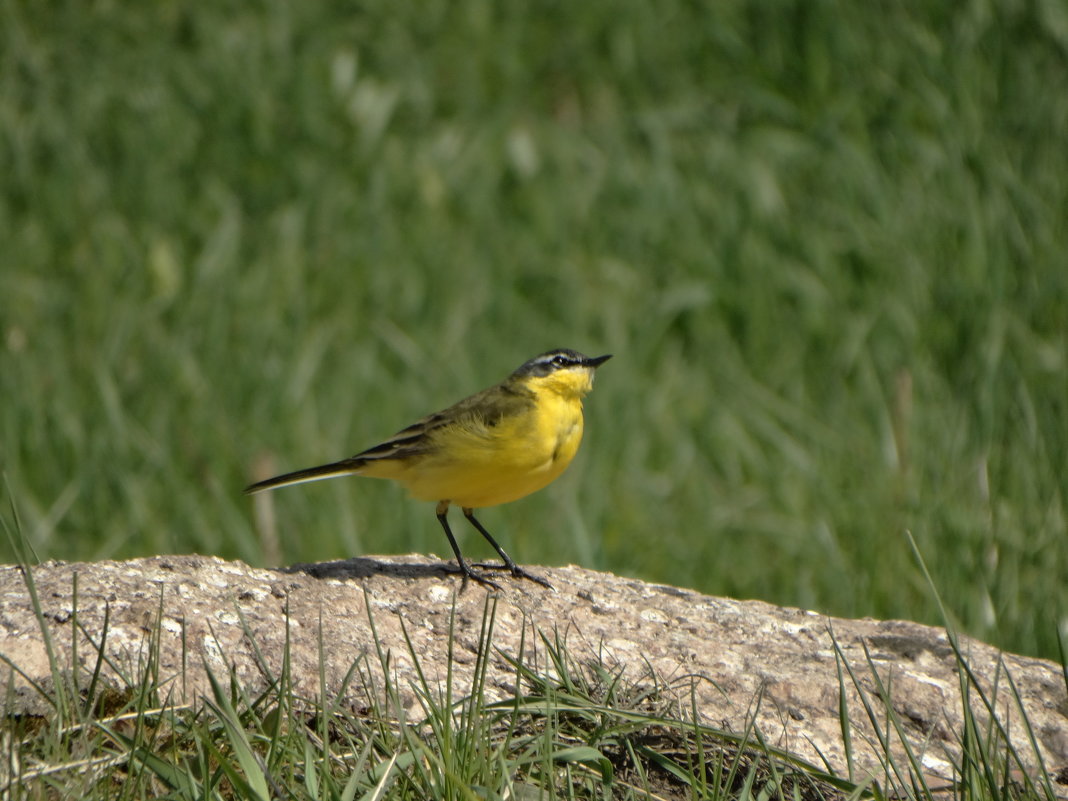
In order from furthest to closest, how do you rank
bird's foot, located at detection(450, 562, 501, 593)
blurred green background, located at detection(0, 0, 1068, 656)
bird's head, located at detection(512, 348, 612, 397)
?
blurred green background, located at detection(0, 0, 1068, 656) → bird's head, located at detection(512, 348, 612, 397) → bird's foot, located at detection(450, 562, 501, 593)

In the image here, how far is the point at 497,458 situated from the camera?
480cm

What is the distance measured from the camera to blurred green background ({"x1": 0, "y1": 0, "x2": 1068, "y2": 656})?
686cm

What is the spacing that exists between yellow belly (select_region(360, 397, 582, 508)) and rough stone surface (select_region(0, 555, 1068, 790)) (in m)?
0.38

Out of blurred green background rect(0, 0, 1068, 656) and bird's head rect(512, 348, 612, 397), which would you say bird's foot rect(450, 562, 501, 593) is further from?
blurred green background rect(0, 0, 1068, 656)

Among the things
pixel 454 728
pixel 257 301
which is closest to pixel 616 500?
pixel 257 301

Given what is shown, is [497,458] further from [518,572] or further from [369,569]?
[369,569]

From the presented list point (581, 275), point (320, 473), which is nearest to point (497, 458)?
point (320, 473)

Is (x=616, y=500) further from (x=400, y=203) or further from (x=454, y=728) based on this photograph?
(x=454, y=728)

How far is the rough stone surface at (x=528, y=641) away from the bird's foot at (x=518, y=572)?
50 mm

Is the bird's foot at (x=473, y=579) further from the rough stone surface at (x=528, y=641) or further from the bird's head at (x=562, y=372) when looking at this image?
the bird's head at (x=562, y=372)

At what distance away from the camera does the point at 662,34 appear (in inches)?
420

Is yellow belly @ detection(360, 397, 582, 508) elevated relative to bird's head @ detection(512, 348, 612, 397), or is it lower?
lower

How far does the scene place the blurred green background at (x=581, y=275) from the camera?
6.86 m

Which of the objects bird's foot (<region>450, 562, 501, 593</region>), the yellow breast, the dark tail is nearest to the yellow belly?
the yellow breast
